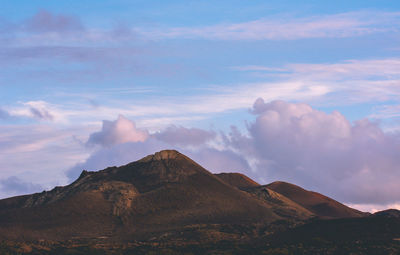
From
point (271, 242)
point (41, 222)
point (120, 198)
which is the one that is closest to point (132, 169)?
point (120, 198)

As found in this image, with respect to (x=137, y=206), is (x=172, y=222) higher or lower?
lower

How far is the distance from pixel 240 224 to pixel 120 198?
116ft

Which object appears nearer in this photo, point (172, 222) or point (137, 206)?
point (172, 222)

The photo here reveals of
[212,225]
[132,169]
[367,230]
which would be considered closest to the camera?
[367,230]

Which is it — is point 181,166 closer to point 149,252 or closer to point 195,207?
point 195,207

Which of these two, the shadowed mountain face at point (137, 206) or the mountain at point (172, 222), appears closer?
the mountain at point (172, 222)

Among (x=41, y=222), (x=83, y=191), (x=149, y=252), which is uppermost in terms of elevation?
(x=83, y=191)

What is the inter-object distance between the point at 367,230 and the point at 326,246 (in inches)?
675

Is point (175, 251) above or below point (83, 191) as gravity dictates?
below

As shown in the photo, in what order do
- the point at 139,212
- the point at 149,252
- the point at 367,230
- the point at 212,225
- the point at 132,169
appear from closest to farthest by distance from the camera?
the point at 149,252
the point at 367,230
the point at 212,225
the point at 139,212
the point at 132,169

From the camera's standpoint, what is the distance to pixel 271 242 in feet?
424

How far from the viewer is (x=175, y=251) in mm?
113250

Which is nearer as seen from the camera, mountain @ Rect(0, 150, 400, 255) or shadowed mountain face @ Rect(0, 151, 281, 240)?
mountain @ Rect(0, 150, 400, 255)

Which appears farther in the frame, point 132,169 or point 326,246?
point 132,169
